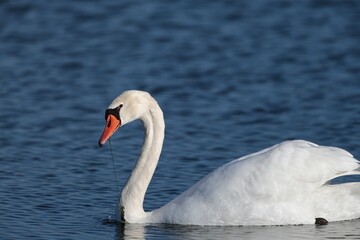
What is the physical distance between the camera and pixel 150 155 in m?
12.5

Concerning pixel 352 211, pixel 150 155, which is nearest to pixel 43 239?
pixel 150 155

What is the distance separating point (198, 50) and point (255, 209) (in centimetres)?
1064

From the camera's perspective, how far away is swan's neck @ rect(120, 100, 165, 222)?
40.2 feet

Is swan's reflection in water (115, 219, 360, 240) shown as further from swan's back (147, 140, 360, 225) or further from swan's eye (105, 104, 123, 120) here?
swan's eye (105, 104, 123, 120)

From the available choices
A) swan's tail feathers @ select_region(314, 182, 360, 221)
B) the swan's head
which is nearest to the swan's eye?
the swan's head

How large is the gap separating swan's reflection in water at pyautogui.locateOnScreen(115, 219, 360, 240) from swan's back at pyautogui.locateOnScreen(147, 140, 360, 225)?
0.29 ft

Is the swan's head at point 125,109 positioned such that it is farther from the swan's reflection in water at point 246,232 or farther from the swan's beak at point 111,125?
the swan's reflection in water at point 246,232

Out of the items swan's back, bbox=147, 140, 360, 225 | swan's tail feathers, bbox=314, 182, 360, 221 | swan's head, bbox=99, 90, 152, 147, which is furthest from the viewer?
swan's head, bbox=99, 90, 152, 147

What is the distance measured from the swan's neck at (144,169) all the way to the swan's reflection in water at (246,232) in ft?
0.99

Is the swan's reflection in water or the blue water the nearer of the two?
the swan's reflection in water

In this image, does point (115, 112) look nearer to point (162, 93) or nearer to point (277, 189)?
point (277, 189)

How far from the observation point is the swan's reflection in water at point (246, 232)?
1138 centimetres

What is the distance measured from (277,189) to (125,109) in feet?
6.09

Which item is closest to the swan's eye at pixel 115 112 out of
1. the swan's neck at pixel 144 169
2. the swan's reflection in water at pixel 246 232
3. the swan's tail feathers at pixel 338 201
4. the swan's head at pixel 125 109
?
the swan's head at pixel 125 109
